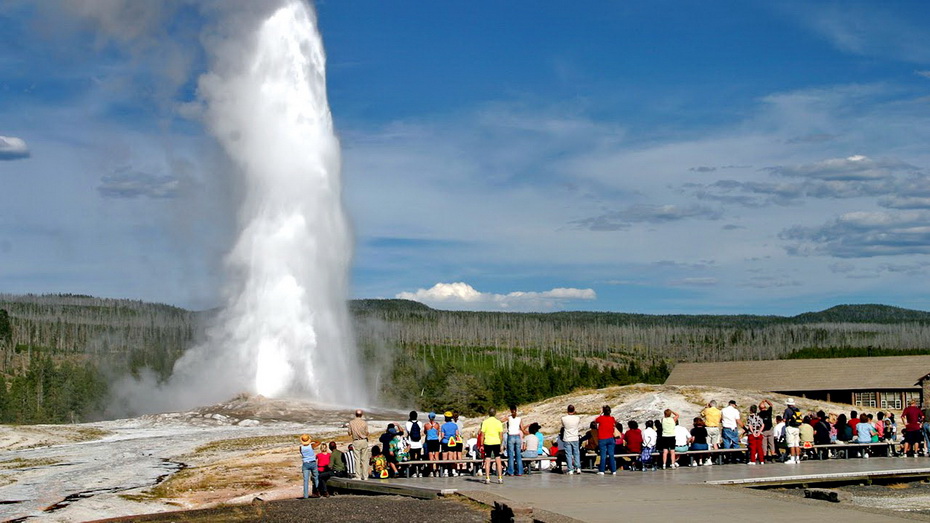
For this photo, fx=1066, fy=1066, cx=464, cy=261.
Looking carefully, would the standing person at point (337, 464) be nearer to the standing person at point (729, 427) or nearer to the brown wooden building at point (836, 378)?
the standing person at point (729, 427)

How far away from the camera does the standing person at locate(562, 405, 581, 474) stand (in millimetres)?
21250

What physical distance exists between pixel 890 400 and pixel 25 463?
173ft

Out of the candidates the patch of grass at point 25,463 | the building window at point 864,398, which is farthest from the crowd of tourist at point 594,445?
the building window at point 864,398

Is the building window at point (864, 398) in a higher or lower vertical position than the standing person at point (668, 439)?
higher

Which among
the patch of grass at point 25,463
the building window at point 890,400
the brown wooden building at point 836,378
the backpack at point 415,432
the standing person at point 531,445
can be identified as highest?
the brown wooden building at point 836,378

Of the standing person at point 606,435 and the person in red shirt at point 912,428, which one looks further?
the person in red shirt at point 912,428

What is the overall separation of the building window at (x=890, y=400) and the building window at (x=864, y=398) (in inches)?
22.5

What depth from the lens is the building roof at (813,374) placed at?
224 ft

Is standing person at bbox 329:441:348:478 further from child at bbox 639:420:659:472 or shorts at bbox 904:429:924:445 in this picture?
shorts at bbox 904:429:924:445

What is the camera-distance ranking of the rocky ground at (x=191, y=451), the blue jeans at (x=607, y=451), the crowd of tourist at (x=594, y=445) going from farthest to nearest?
the rocky ground at (x=191, y=451) → the blue jeans at (x=607, y=451) → the crowd of tourist at (x=594, y=445)

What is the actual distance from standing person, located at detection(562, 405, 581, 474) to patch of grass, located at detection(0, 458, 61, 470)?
67.5ft

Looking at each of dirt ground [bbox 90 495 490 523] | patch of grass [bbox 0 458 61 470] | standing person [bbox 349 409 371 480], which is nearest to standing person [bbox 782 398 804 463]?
standing person [bbox 349 409 371 480]

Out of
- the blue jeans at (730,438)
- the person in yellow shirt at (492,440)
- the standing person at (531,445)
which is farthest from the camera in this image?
the blue jeans at (730,438)

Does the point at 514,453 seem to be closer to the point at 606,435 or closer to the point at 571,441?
the point at 571,441
